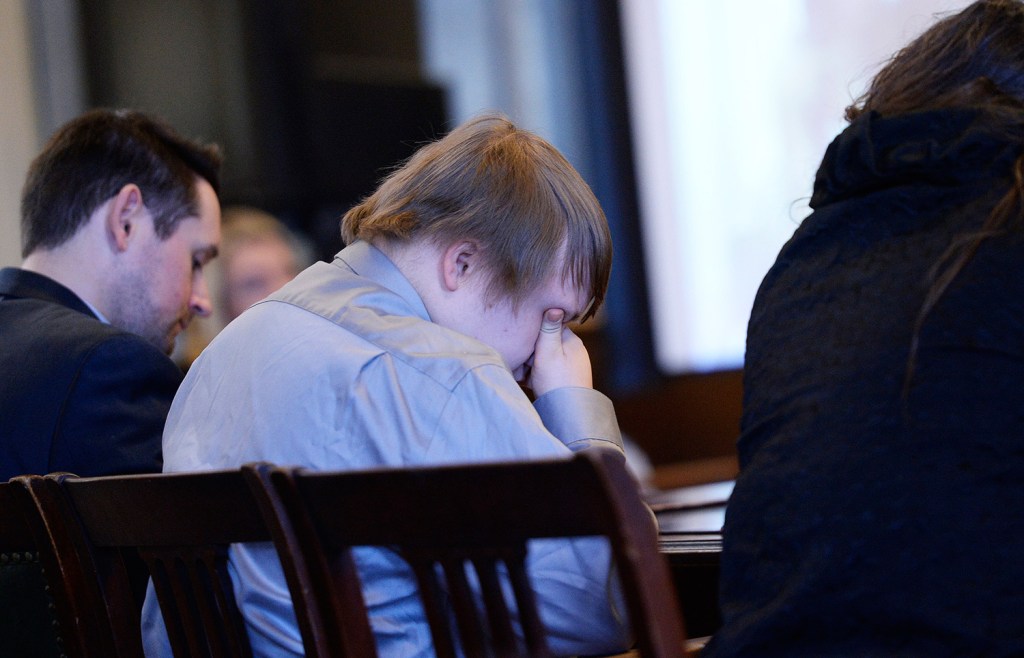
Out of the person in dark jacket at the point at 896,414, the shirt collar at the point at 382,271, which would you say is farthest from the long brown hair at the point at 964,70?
the shirt collar at the point at 382,271

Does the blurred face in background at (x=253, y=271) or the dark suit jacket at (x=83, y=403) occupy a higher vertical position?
the dark suit jacket at (x=83, y=403)

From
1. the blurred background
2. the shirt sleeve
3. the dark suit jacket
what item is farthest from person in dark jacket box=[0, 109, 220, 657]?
the blurred background

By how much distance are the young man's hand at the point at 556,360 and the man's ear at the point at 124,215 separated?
83cm

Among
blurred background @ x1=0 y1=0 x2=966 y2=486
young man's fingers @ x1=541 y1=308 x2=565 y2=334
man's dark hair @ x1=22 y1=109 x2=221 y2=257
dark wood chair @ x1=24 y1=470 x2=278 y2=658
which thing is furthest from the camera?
blurred background @ x1=0 y1=0 x2=966 y2=486

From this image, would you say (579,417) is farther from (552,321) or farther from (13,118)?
(13,118)

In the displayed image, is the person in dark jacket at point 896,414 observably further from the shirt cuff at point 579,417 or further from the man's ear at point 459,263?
the man's ear at point 459,263

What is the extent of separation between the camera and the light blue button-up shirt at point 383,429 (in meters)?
1.12

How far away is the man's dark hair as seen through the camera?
1938 millimetres

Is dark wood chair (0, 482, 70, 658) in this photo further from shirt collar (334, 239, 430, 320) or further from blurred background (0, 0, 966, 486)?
blurred background (0, 0, 966, 486)

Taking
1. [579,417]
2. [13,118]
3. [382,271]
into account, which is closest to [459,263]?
[382,271]

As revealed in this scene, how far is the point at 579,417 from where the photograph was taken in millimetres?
1394

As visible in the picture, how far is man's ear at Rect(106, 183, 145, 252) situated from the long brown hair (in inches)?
48.6

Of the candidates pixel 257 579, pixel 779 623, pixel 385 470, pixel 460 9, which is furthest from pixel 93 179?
pixel 460 9

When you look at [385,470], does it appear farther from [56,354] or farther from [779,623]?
[56,354]
